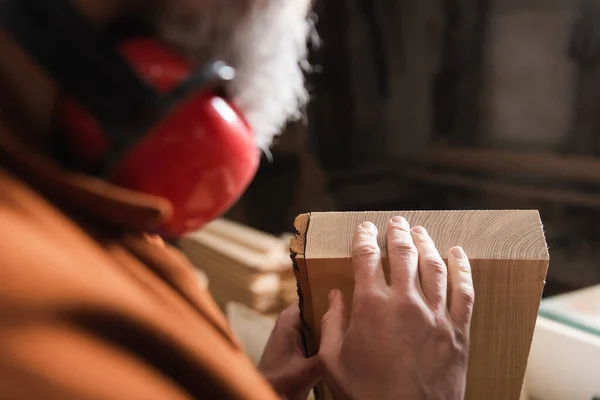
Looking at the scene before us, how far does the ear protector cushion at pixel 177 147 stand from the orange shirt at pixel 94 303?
0.8 inches

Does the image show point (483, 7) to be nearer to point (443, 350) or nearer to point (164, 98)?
point (443, 350)

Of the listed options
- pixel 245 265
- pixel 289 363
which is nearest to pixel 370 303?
pixel 289 363

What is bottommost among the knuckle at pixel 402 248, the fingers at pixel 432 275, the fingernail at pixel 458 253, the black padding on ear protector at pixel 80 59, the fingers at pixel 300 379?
the fingers at pixel 300 379

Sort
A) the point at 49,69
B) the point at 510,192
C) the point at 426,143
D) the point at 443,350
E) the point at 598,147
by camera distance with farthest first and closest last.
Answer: the point at 426,143, the point at 510,192, the point at 598,147, the point at 443,350, the point at 49,69

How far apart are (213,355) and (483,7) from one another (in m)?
1.11

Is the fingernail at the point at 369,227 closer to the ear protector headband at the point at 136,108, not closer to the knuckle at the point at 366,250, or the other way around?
the knuckle at the point at 366,250

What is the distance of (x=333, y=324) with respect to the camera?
2.16ft

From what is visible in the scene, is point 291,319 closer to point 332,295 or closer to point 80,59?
point 332,295

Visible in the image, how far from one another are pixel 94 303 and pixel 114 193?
0.28 ft

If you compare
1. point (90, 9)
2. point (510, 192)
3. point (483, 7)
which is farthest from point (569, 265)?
point (90, 9)

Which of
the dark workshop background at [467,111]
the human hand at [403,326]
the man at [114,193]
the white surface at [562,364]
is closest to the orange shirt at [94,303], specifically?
the man at [114,193]

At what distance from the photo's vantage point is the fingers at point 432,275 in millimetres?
618

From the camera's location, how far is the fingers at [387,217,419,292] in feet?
2.00

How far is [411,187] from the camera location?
5.06ft
